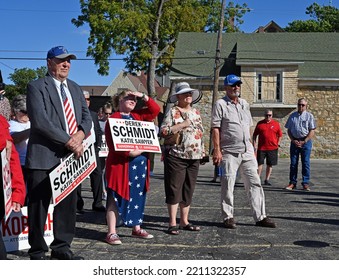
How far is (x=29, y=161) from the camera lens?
16.4 feet

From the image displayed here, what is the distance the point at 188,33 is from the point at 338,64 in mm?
11255

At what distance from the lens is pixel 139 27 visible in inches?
1422

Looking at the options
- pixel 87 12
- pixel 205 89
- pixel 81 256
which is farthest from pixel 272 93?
pixel 81 256

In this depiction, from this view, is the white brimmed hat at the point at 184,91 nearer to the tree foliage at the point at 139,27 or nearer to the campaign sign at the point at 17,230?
the campaign sign at the point at 17,230

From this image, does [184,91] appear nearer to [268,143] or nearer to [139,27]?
[268,143]

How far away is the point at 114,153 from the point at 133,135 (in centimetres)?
32

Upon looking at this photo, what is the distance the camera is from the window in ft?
118

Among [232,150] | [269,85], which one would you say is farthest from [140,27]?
[232,150]

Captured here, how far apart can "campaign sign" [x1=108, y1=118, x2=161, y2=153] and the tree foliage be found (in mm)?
30046

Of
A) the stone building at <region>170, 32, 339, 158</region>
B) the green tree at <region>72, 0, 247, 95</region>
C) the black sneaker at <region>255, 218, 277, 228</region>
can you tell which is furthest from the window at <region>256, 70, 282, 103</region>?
the black sneaker at <region>255, 218, 277, 228</region>

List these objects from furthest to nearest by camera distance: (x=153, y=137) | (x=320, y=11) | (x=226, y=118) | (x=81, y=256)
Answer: (x=320, y=11)
(x=226, y=118)
(x=153, y=137)
(x=81, y=256)

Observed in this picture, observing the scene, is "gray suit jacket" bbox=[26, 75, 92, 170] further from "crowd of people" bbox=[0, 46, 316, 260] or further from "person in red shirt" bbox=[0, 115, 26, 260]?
"person in red shirt" bbox=[0, 115, 26, 260]

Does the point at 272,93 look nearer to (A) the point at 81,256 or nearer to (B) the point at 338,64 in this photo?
(B) the point at 338,64

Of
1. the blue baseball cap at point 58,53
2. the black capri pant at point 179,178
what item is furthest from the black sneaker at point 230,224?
the blue baseball cap at point 58,53
